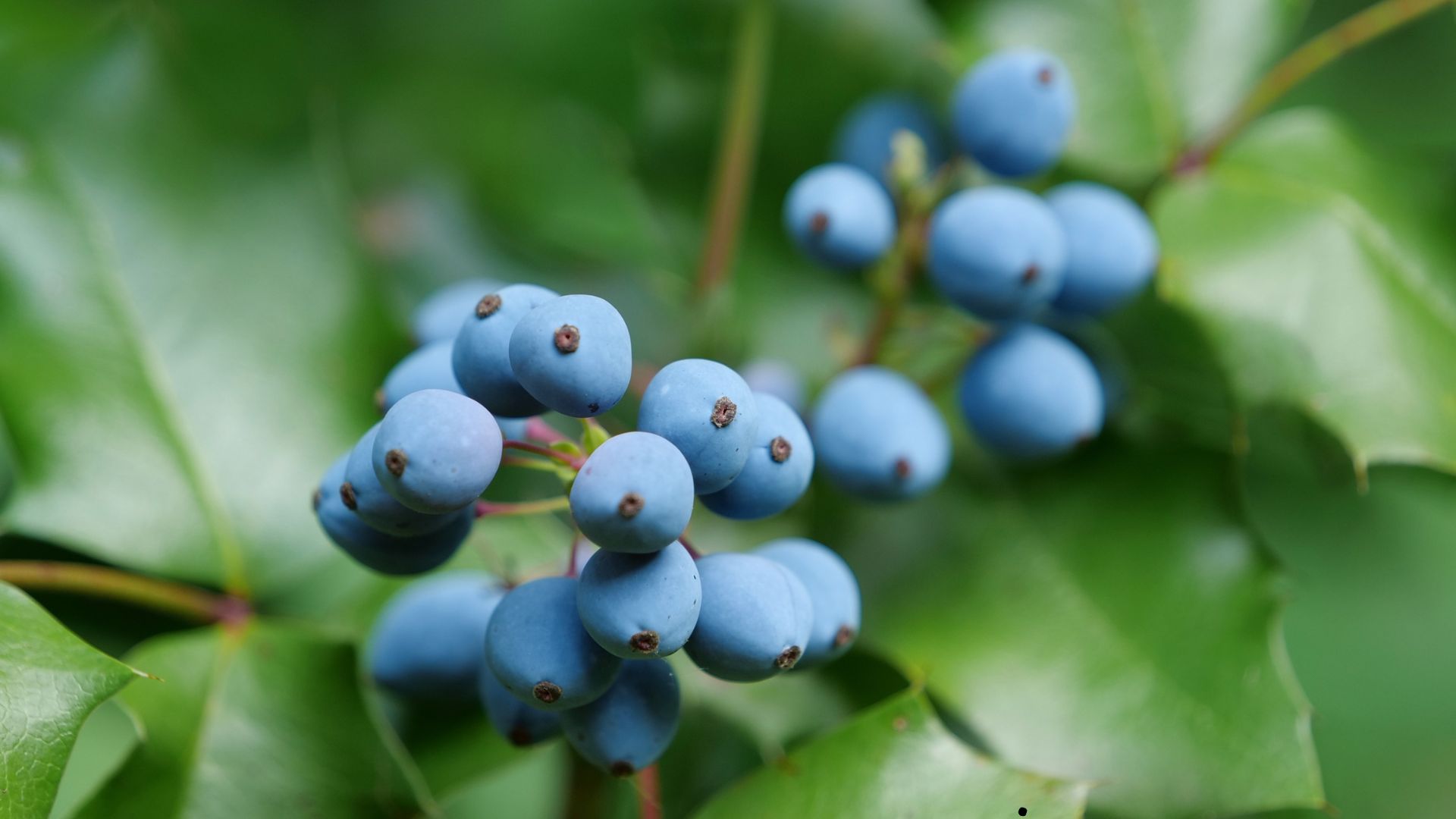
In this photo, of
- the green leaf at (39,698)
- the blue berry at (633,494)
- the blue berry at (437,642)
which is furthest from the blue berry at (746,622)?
the green leaf at (39,698)

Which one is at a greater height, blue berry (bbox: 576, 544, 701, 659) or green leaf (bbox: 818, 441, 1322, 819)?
blue berry (bbox: 576, 544, 701, 659)

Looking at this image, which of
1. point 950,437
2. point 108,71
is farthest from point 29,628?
point 950,437

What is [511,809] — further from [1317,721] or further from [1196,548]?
[1317,721]

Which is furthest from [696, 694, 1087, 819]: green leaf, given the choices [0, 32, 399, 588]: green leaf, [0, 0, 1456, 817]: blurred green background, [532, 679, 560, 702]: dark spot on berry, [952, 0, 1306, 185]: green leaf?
[952, 0, 1306, 185]: green leaf

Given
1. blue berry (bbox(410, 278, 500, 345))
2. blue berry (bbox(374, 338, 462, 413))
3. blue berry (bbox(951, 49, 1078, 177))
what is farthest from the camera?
blue berry (bbox(951, 49, 1078, 177))

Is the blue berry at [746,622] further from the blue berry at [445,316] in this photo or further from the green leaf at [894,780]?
the blue berry at [445,316]

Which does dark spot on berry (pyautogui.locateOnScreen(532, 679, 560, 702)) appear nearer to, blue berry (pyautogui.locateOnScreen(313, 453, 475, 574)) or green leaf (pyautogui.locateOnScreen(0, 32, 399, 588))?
blue berry (pyautogui.locateOnScreen(313, 453, 475, 574))
